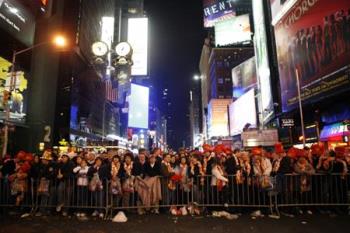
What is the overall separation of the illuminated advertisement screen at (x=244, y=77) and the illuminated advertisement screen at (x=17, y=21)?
38.4 m

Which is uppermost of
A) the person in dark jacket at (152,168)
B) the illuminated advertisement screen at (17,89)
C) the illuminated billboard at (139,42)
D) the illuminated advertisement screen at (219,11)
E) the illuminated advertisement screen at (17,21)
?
the illuminated advertisement screen at (219,11)

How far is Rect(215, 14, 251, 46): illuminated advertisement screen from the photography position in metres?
84.1

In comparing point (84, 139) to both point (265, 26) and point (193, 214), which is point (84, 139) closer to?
point (265, 26)

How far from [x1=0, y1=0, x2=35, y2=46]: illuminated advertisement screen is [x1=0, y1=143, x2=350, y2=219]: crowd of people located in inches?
686

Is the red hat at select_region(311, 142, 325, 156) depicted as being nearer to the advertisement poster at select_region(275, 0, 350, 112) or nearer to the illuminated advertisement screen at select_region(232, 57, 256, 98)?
the advertisement poster at select_region(275, 0, 350, 112)

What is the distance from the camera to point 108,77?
59.1m

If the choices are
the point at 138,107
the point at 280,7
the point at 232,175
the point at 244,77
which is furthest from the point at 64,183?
the point at 138,107

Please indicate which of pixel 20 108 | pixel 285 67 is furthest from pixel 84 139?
pixel 285 67

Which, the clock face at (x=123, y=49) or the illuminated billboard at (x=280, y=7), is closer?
the clock face at (x=123, y=49)

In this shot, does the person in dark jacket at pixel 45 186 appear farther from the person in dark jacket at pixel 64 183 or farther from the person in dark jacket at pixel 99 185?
the person in dark jacket at pixel 99 185

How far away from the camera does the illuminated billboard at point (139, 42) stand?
69625mm

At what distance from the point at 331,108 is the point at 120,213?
2213 centimetres

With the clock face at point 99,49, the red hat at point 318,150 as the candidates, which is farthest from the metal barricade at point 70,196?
the clock face at point 99,49

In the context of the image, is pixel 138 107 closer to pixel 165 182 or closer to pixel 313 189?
pixel 165 182
